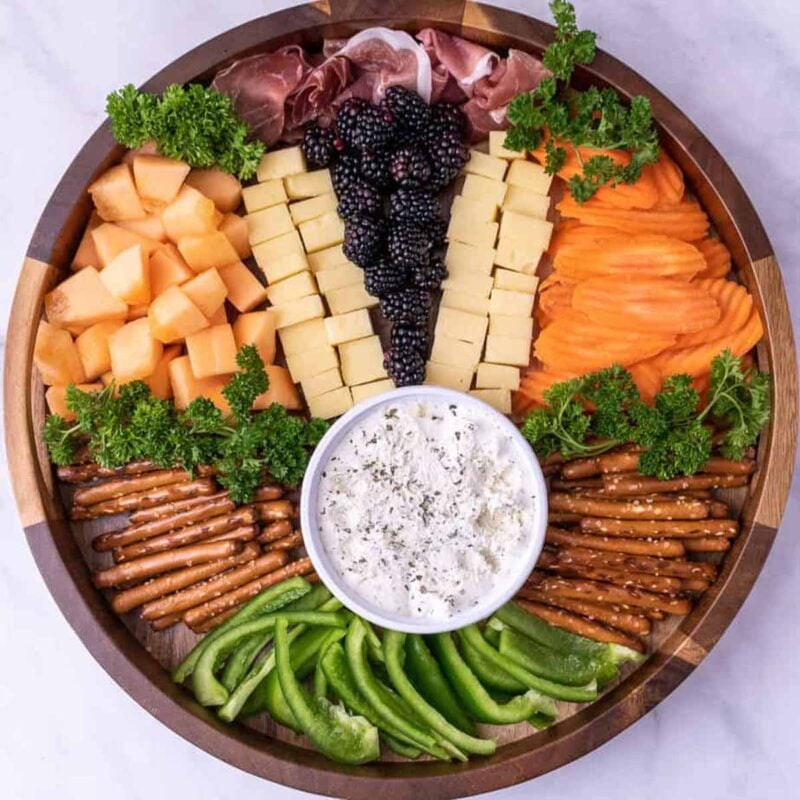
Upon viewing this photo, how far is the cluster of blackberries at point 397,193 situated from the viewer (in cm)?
242

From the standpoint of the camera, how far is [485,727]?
2533mm

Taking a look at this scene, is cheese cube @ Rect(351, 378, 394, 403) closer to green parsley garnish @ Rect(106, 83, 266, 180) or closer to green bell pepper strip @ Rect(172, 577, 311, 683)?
green bell pepper strip @ Rect(172, 577, 311, 683)

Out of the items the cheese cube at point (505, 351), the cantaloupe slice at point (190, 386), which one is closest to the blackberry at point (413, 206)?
the cheese cube at point (505, 351)

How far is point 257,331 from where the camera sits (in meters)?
2.51

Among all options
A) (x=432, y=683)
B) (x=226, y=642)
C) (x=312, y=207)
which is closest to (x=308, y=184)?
(x=312, y=207)

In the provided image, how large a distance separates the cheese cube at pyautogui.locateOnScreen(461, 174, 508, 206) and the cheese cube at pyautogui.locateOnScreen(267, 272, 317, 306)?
1.50 feet

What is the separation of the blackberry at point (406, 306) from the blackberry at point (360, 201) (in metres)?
0.21

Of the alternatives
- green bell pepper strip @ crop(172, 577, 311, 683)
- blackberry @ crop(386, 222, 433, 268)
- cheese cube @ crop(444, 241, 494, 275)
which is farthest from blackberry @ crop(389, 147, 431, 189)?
green bell pepper strip @ crop(172, 577, 311, 683)

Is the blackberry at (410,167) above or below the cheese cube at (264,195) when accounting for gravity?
below

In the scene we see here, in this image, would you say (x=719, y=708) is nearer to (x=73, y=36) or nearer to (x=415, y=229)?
(x=415, y=229)

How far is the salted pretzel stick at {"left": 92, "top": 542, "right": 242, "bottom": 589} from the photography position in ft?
8.16

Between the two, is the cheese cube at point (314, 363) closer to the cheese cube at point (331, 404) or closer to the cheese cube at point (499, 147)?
the cheese cube at point (331, 404)

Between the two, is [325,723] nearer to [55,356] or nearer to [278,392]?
[278,392]

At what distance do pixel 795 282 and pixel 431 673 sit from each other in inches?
56.1
